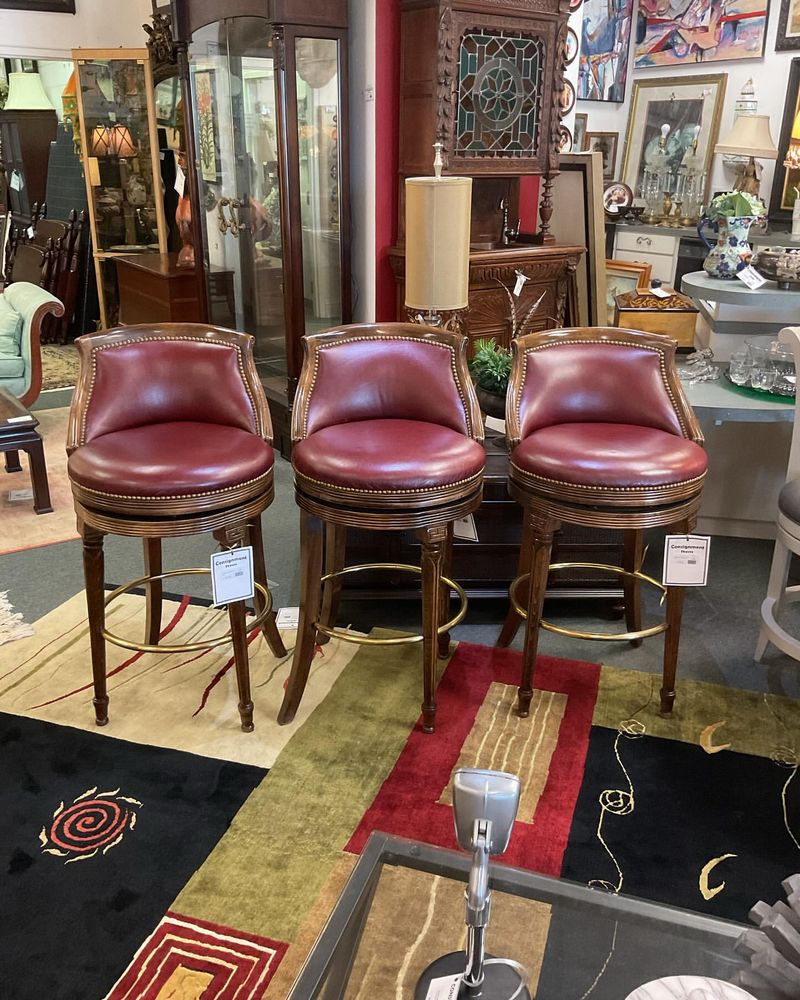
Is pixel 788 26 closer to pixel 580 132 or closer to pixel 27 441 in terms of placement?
pixel 580 132

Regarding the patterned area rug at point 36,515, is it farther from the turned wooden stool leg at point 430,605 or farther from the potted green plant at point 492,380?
the turned wooden stool leg at point 430,605

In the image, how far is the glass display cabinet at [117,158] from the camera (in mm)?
5398

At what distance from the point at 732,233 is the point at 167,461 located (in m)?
2.03

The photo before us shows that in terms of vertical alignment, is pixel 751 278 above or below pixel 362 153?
below

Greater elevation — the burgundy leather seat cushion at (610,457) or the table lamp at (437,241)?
the table lamp at (437,241)

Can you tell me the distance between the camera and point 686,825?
1.89 meters

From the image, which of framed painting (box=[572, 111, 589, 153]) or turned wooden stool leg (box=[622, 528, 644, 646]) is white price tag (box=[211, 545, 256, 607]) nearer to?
turned wooden stool leg (box=[622, 528, 644, 646])

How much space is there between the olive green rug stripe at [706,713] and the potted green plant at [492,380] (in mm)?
897

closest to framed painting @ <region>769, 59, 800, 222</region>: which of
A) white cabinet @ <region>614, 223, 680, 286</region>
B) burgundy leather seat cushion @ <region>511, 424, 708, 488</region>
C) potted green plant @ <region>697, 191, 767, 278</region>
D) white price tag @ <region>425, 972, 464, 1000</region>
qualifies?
white cabinet @ <region>614, 223, 680, 286</region>

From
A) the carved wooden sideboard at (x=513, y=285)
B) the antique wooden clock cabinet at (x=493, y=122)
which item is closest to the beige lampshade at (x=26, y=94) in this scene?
the antique wooden clock cabinet at (x=493, y=122)

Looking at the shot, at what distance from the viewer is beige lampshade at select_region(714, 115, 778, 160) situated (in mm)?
5273

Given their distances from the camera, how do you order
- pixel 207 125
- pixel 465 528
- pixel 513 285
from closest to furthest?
pixel 465 528
pixel 513 285
pixel 207 125

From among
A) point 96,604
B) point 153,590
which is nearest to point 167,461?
point 96,604

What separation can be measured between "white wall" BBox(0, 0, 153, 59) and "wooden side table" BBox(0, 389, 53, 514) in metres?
3.22
